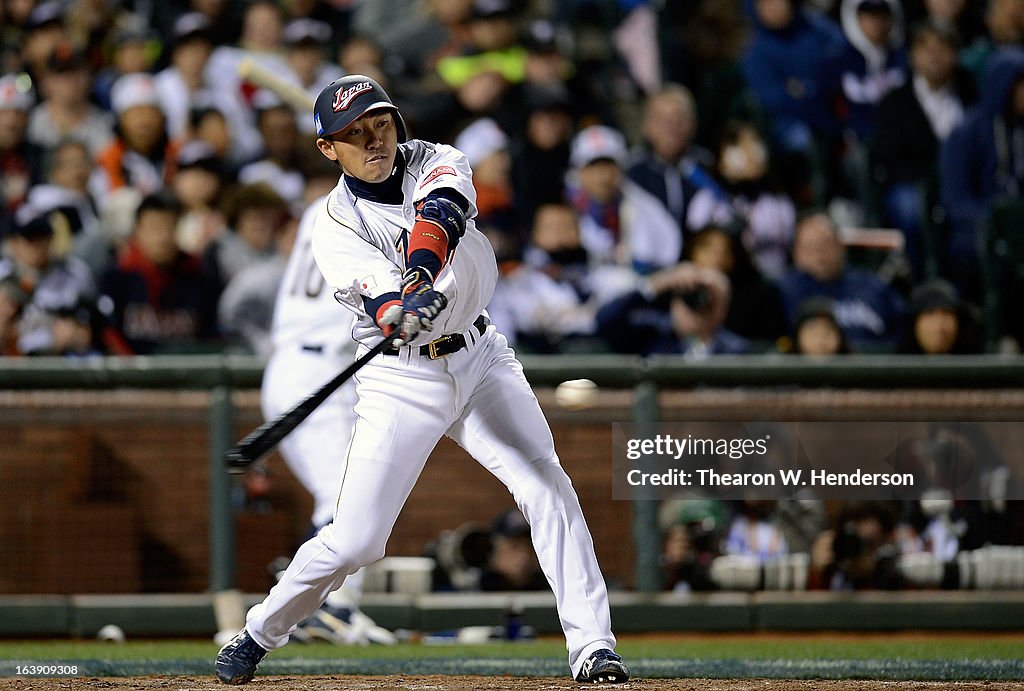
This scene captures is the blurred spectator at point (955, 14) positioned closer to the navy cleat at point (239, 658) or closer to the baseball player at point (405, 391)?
the baseball player at point (405, 391)

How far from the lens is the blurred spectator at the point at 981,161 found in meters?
7.89

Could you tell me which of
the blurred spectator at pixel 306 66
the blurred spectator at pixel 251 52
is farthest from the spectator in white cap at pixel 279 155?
the blurred spectator at pixel 251 52

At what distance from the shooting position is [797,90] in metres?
8.65

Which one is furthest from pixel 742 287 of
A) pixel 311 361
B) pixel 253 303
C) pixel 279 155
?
pixel 279 155

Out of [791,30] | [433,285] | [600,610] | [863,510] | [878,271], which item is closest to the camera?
[433,285]

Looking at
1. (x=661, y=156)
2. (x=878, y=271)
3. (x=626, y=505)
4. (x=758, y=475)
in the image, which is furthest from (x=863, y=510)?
(x=661, y=156)

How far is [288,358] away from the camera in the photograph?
5.77 m

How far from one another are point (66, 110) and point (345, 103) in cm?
502

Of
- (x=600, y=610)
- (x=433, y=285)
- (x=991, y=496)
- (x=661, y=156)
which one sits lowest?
(x=600, y=610)

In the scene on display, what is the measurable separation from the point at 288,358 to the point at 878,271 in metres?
3.58

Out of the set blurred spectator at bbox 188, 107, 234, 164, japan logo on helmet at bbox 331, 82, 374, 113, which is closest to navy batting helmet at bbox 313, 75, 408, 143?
japan logo on helmet at bbox 331, 82, 374, 113

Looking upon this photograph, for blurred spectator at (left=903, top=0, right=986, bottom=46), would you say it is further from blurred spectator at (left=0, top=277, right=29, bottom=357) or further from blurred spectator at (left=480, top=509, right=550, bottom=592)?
blurred spectator at (left=0, top=277, right=29, bottom=357)

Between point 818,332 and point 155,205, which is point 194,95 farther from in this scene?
point 818,332

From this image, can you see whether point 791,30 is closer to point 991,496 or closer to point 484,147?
point 484,147
